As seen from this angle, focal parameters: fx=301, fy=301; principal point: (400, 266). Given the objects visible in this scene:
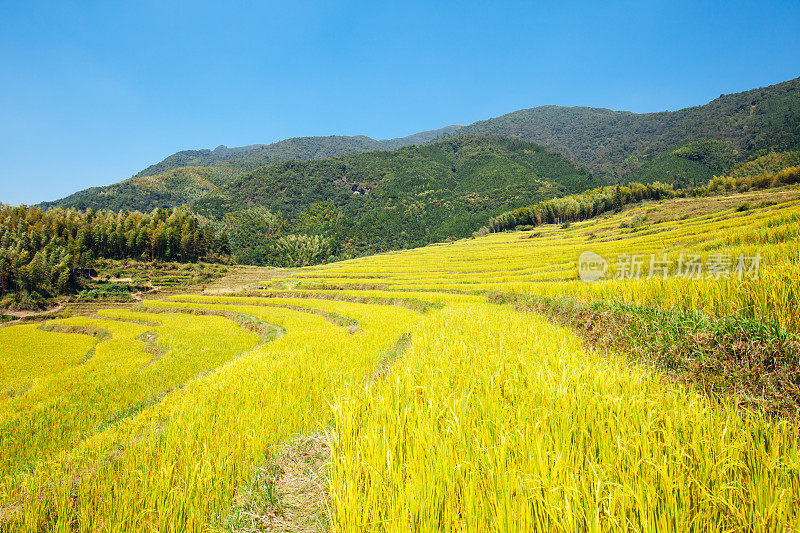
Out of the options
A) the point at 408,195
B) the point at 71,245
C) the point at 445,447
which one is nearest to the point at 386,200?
the point at 408,195

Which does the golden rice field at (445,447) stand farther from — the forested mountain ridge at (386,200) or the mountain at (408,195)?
the mountain at (408,195)

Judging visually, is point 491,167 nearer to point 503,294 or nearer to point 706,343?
point 503,294

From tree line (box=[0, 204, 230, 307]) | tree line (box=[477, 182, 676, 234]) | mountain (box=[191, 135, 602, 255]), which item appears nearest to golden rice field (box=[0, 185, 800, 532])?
tree line (box=[0, 204, 230, 307])

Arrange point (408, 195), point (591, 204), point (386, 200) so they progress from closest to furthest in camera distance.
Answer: point (591, 204) → point (386, 200) → point (408, 195)

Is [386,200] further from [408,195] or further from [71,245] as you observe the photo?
[71,245]

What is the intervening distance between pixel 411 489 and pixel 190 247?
81.9 m

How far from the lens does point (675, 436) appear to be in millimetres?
2133

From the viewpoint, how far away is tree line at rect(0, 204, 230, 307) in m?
37.7

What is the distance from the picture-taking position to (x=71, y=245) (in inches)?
1877

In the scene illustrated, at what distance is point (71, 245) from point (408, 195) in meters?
136

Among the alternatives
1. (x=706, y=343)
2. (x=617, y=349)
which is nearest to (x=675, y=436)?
(x=706, y=343)

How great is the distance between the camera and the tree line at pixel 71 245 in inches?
1483

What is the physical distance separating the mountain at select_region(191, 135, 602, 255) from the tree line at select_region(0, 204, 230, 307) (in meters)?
57.7

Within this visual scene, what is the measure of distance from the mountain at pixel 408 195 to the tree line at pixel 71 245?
57.7 meters
